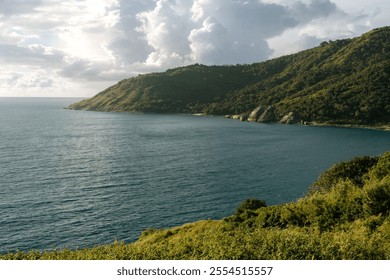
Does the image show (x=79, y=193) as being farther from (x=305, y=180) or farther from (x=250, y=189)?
(x=305, y=180)

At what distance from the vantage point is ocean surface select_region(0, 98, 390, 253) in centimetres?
7344

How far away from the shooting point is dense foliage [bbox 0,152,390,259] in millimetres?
28547

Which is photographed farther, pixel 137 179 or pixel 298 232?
pixel 137 179

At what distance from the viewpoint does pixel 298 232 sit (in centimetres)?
3812

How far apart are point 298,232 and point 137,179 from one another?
245 ft

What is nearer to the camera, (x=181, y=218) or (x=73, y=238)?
(x=73, y=238)

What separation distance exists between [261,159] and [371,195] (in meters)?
85.2

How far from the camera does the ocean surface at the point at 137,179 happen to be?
73438 mm

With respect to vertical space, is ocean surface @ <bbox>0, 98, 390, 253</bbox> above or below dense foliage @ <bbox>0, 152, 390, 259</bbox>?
below

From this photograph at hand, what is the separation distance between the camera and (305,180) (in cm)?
10775

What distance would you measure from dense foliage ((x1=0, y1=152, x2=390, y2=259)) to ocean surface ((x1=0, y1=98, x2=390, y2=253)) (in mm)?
13361

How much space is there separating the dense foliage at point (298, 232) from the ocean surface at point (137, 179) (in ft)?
43.8

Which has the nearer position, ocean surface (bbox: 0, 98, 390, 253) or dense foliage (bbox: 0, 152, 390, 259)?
dense foliage (bbox: 0, 152, 390, 259)
